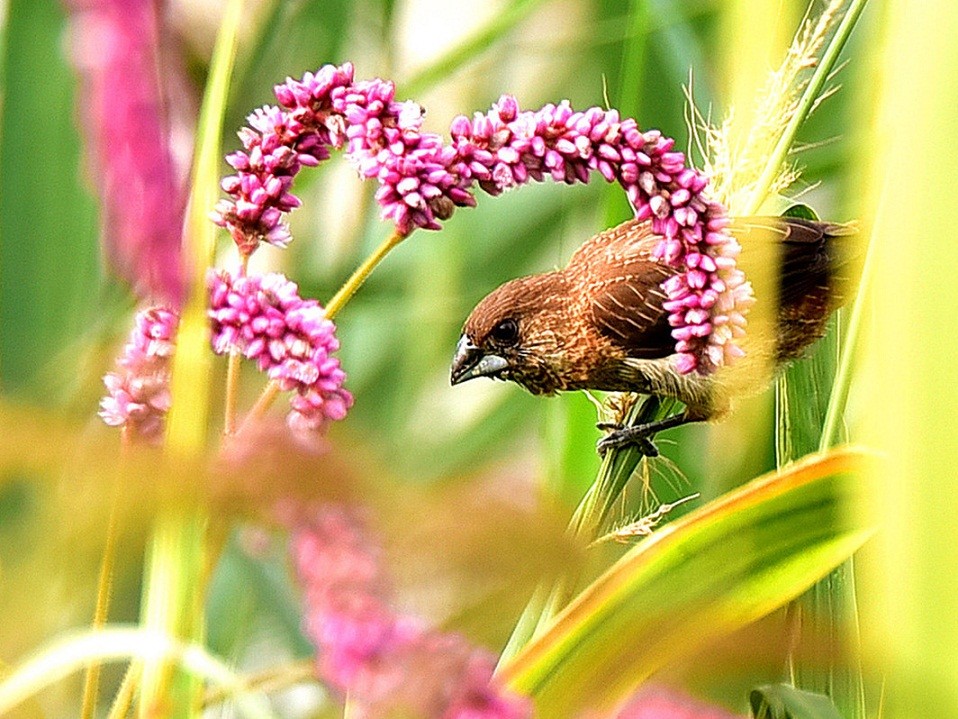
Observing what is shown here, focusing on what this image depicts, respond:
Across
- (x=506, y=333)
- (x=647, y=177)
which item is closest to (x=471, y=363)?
(x=506, y=333)

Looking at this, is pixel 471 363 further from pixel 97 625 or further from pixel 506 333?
pixel 97 625

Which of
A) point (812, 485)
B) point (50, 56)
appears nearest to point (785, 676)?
point (812, 485)

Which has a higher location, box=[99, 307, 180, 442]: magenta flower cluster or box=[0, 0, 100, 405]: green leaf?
box=[0, 0, 100, 405]: green leaf

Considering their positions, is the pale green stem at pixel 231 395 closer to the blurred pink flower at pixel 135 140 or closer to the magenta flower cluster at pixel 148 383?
the magenta flower cluster at pixel 148 383

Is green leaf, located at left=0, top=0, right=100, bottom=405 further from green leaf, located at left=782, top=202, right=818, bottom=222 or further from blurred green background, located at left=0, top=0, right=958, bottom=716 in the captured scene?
green leaf, located at left=782, top=202, right=818, bottom=222

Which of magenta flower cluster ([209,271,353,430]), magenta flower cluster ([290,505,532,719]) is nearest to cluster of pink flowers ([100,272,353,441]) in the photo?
magenta flower cluster ([209,271,353,430])

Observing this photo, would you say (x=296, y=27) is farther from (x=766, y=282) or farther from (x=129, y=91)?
(x=129, y=91)
